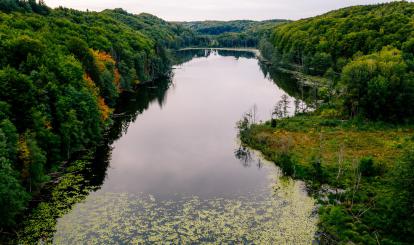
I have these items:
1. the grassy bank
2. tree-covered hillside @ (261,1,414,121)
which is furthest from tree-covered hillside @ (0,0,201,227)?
tree-covered hillside @ (261,1,414,121)

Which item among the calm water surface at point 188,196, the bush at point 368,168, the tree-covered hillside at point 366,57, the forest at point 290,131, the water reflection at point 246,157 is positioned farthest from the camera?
the tree-covered hillside at point 366,57

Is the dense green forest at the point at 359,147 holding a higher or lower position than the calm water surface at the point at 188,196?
higher

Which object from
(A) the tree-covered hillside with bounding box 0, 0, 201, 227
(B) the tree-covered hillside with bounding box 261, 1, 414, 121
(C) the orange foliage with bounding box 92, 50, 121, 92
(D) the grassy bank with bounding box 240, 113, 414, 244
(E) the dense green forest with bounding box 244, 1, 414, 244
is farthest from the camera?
(C) the orange foliage with bounding box 92, 50, 121, 92

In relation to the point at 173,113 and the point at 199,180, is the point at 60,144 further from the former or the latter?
the point at 173,113

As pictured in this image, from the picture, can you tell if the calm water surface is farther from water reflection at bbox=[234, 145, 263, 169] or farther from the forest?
the forest

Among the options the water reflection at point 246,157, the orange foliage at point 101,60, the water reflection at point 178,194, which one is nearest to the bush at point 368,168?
the water reflection at point 178,194

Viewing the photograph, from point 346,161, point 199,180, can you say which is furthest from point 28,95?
point 346,161

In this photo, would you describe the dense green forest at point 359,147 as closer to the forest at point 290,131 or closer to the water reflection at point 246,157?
the forest at point 290,131
